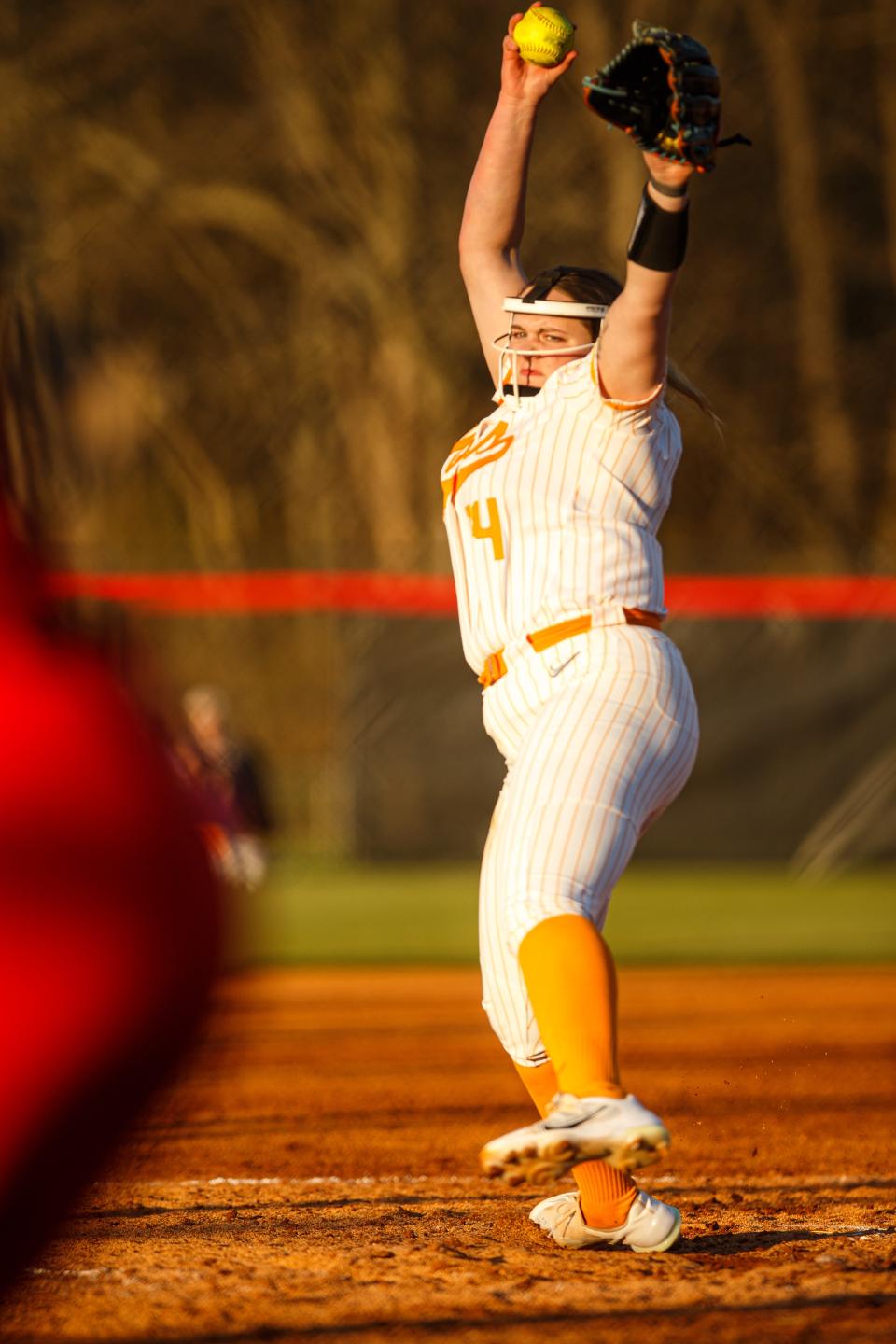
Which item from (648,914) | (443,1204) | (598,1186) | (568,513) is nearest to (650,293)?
(568,513)

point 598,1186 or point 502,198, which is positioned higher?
point 502,198

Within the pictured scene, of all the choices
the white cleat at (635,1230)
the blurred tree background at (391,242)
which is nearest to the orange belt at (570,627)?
the white cleat at (635,1230)

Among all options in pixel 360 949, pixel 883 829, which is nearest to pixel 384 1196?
pixel 360 949

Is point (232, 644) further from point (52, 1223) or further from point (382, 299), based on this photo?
point (52, 1223)

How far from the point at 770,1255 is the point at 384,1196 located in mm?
1019

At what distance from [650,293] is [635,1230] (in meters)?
1.56

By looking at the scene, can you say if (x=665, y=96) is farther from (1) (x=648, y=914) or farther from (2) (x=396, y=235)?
(2) (x=396, y=235)

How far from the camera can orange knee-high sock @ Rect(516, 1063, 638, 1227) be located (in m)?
3.31

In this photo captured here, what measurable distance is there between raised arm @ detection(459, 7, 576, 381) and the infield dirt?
132 centimetres

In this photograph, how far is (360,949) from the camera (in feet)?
35.0

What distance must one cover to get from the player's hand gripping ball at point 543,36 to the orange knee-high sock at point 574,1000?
5.10 ft

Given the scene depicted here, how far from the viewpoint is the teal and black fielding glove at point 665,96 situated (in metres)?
2.80

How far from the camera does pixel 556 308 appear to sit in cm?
337

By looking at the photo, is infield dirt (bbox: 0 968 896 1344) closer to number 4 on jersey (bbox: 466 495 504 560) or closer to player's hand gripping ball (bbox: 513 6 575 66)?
number 4 on jersey (bbox: 466 495 504 560)
